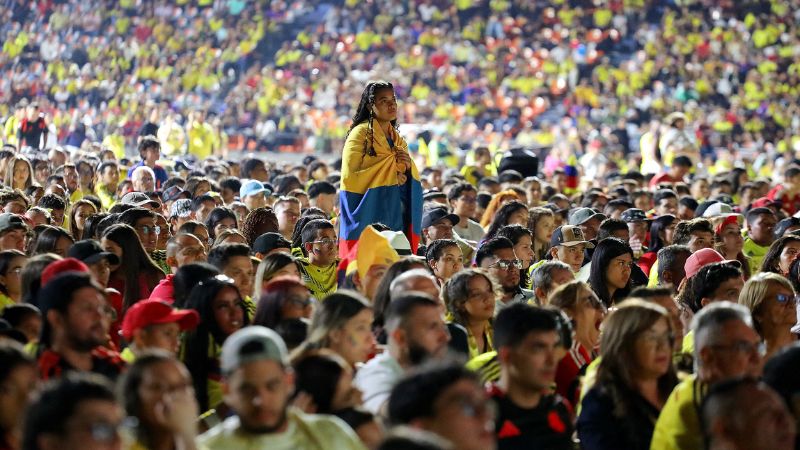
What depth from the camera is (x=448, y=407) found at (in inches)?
161

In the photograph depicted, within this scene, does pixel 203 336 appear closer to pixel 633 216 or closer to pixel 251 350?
pixel 251 350

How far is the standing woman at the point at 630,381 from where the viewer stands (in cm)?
559

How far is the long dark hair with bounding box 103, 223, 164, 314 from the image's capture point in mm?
8570

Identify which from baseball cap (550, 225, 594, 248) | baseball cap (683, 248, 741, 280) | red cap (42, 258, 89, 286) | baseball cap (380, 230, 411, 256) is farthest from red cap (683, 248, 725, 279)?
red cap (42, 258, 89, 286)

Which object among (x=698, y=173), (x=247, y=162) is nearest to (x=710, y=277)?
(x=247, y=162)

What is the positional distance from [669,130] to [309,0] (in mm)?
18918

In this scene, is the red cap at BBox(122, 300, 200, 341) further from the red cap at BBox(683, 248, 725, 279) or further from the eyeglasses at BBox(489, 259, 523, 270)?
the red cap at BBox(683, 248, 725, 279)

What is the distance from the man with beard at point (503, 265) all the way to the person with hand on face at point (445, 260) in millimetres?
203

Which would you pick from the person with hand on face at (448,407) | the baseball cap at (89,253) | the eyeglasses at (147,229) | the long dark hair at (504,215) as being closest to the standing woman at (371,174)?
the long dark hair at (504,215)

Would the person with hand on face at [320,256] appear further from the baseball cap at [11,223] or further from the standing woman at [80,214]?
the standing woman at [80,214]

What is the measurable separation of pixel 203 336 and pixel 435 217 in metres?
5.31

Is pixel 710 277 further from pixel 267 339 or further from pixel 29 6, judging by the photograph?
pixel 29 6

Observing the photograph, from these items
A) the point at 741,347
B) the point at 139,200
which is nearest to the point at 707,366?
the point at 741,347

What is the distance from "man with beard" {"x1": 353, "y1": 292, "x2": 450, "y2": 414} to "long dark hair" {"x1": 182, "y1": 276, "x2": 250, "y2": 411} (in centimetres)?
90
